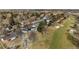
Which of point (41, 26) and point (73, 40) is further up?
point (41, 26)

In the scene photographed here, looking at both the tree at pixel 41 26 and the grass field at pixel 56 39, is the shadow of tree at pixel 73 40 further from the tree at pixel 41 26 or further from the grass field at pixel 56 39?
the tree at pixel 41 26

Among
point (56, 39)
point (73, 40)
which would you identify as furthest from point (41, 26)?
point (73, 40)

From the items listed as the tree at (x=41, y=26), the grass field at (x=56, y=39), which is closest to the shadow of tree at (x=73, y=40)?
the grass field at (x=56, y=39)

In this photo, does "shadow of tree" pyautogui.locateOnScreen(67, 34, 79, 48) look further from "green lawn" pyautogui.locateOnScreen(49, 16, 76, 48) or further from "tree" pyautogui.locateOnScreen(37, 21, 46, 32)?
"tree" pyautogui.locateOnScreen(37, 21, 46, 32)

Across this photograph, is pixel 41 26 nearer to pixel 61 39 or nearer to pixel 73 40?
pixel 61 39

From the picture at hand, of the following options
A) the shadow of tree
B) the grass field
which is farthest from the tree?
the shadow of tree
